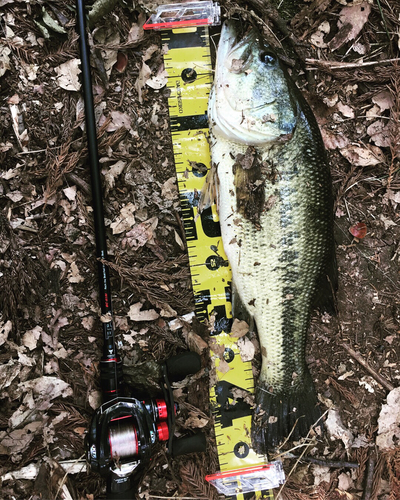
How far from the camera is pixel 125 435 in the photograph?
2.21 meters

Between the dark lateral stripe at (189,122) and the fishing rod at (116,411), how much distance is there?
1.99 ft

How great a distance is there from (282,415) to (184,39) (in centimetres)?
285

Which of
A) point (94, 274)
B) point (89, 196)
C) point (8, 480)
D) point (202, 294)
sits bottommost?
point (8, 480)

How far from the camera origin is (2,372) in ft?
8.07

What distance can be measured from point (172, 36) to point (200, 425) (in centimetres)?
288

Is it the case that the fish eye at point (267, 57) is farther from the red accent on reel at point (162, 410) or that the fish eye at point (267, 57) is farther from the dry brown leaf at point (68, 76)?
the red accent on reel at point (162, 410)

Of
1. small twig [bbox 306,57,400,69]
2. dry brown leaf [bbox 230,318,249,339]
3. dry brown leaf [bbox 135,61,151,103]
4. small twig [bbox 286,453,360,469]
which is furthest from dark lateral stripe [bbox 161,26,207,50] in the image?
small twig [bbox 286,453,360,469]

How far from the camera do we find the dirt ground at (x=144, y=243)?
2.51 meters

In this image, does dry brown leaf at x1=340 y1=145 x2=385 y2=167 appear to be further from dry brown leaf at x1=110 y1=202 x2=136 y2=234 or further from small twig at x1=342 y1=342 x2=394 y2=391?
dry brown leaf at x1=110 y1=202 x2=136 y2=234

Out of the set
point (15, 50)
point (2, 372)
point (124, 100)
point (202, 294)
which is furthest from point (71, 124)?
point (2, 372)

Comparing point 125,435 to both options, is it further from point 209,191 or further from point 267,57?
point 267,57

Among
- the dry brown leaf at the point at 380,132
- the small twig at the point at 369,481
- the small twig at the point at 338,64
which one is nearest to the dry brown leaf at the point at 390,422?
the small twig at the point at 369,481

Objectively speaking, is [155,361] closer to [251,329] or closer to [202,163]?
[251,329]

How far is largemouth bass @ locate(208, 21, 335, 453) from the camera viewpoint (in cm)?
234
